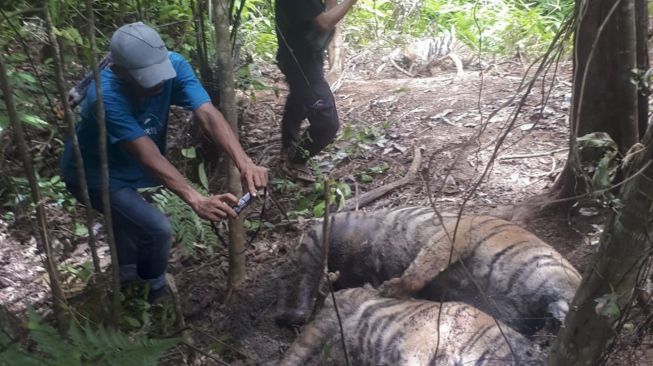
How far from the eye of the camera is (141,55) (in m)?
3.94

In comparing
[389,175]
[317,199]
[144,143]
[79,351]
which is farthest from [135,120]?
[389,175]

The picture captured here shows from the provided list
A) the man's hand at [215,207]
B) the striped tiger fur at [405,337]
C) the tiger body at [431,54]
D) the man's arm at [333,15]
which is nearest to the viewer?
the striped tiger fur at [405,337]

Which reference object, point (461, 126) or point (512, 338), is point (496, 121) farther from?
point (512, 338)

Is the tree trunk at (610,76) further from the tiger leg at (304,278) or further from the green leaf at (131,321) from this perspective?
the green leaf at (131,321)

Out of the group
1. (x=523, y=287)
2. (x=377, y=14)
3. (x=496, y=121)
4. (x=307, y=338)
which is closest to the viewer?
(x=307, y=338)

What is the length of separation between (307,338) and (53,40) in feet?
7.30

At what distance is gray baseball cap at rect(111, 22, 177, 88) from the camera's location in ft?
12.9

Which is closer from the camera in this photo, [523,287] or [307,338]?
[307,338]

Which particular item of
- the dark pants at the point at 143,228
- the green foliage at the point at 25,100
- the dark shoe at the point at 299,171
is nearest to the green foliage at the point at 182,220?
the dark pants at the point at 143,228

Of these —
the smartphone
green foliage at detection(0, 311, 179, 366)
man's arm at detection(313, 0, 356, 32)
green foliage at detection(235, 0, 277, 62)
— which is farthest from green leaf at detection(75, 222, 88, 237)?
green foliage at detection(235, 0, 277, 62)

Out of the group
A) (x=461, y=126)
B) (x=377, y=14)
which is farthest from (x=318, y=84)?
(x=377, y=14)

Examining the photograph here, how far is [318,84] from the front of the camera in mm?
6074

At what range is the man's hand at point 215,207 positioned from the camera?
368cm

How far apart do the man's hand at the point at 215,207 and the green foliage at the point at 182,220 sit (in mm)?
1075
